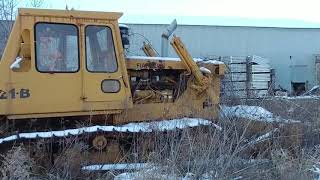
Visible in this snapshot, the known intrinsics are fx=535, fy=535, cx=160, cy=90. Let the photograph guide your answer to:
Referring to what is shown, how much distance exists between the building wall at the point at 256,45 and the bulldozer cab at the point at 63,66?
2004 cm

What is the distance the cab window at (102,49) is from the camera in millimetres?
7477

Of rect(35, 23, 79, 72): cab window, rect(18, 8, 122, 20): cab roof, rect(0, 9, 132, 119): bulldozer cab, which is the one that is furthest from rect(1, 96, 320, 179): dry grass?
rect(18, 8, 122, 20): cab roof

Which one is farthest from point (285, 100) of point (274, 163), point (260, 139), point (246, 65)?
point (246, 65)

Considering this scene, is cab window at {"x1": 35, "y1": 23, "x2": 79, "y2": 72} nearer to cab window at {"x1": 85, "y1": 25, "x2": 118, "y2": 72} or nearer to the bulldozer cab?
the bulldozer cab

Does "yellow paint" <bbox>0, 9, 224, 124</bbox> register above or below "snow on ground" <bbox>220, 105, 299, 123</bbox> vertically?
above

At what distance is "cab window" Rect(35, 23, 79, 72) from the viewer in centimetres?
721

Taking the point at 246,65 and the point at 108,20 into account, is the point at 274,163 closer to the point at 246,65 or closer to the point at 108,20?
the point at 108,20

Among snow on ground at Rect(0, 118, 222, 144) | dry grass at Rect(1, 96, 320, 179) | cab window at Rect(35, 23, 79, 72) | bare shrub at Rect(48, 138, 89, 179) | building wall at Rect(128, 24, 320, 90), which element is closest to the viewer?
dry grass at Rect(1, 96, 320, 179)

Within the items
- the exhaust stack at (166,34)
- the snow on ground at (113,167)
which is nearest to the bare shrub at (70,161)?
the snow on ground at (113,167)

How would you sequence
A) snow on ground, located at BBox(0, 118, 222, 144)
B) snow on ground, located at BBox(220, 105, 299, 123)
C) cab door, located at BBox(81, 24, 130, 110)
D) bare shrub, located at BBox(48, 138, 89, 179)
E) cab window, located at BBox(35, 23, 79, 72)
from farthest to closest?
snow on ground, located at BBox(220, 105, 299, 123)
cab door, located at BBox(81, 24, 130, 110)
cab window, located at BBox(35, 23, 79, 72)
snow on ground, located at BBox(0, 118, 222, 144)
bare shrub, located at BBox(48, 138, 89, 179)

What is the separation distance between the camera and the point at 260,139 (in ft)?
24.7

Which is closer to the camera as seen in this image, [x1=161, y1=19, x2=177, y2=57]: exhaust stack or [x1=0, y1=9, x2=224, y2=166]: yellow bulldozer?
[x1=0, y1=9, x2=224, y2=166]: yellow bulldozer

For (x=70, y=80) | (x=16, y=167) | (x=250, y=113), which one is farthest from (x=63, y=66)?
(x=250, y=113)

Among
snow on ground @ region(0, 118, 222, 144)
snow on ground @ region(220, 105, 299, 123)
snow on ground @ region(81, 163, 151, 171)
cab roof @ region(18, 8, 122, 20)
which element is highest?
cab roof @ region(18, 8, 122, 20)
